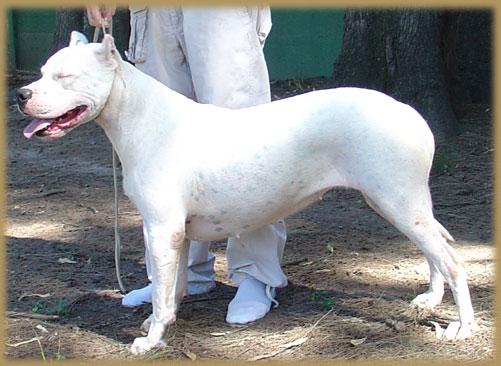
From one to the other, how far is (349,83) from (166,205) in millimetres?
4295

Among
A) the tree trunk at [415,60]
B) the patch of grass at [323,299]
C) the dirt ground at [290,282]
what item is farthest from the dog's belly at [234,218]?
the tree trunk at [415,60]

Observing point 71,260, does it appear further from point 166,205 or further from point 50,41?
point 50,41

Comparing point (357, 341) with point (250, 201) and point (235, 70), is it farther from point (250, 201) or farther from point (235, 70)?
point (235, 70)

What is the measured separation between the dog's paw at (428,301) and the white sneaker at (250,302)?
759 mm

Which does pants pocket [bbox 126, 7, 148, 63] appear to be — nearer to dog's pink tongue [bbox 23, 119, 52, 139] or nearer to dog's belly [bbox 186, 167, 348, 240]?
dog's pink tongue [bbox 23, 119, 52, 139]

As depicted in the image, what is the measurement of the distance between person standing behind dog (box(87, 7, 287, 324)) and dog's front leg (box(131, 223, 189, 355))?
1.50 feet

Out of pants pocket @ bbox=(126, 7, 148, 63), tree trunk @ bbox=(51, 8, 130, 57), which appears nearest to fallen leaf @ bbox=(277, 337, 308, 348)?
pants pocket @ bbox=(126, 7, 148, 63)

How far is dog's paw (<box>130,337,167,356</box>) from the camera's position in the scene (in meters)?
3.48

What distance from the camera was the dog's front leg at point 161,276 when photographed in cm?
337

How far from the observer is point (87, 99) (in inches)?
128

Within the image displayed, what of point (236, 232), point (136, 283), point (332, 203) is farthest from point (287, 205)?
point (332, 203)

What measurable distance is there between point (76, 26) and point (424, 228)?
6.79 meters

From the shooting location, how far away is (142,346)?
3494 millimetres

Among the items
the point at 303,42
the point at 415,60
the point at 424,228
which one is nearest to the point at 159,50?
the point at 424,228
